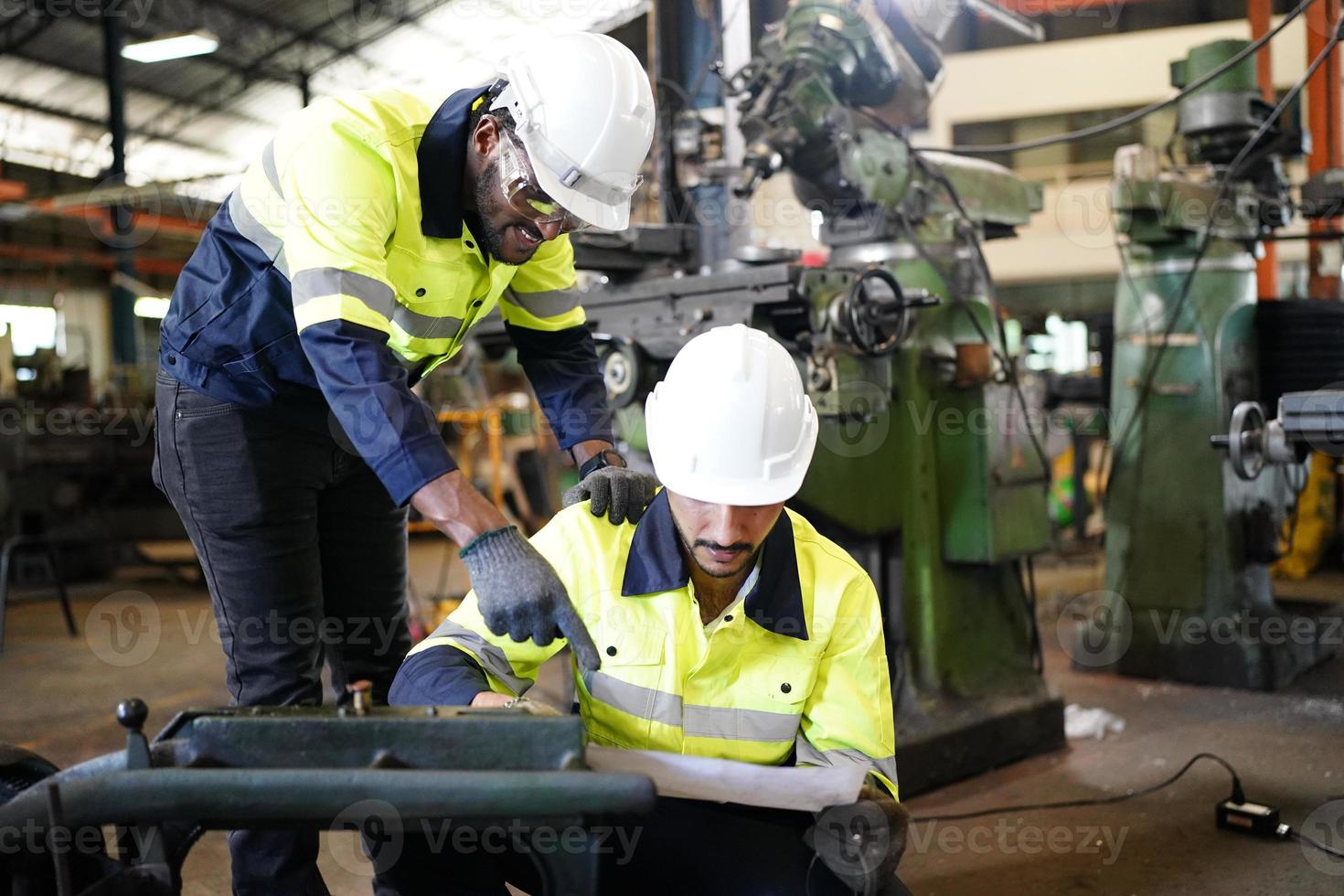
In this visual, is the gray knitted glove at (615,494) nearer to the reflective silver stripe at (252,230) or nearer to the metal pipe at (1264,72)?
the reflective silver stripe at (252,230)

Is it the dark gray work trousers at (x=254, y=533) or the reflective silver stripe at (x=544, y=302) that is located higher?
the reflective silver stripe at (x=544, y=302)

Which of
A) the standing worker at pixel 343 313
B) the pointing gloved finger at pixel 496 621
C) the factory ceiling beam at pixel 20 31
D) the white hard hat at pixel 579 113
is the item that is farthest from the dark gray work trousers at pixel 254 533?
the factory ceiling beam at pixel 20 31

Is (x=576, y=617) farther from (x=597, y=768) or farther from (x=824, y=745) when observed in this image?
(x=824, y=745)

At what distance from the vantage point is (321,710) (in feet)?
3.33

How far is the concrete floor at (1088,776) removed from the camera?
207cm

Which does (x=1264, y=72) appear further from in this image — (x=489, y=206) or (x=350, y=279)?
(x=350, y=279)

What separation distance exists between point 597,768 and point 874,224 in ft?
6.81

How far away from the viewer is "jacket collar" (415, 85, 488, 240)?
55.9 inches

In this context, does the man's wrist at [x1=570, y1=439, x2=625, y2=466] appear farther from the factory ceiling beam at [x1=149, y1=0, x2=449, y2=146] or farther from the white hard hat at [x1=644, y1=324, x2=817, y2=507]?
the factory ceiling beam at [x1=149, y1=0, x2=449, y2=146]

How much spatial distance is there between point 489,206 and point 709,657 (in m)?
0.66

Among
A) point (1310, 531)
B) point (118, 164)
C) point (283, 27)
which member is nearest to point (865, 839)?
point (1310, 531)

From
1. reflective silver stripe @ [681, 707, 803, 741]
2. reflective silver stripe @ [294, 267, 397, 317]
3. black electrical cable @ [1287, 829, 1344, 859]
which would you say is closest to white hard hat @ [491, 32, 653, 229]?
reflective silver stripe @ [294, 267, 397, 317]

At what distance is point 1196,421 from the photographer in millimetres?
3336

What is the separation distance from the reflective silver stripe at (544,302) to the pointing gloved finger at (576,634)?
70cm
